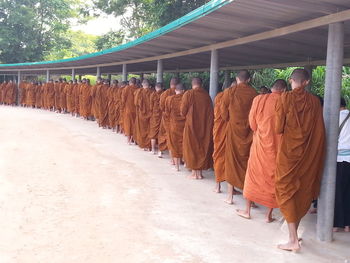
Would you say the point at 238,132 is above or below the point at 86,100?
below

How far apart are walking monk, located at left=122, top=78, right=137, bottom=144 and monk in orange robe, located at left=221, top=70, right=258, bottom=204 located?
17.9ft

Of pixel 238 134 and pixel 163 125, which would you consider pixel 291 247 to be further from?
pixel 163 125

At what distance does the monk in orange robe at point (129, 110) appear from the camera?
10.9m

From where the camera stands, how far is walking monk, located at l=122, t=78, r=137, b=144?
10.9 m

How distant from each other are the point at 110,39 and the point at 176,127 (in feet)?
73.3

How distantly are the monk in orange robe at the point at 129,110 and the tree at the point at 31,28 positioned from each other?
22008 mm

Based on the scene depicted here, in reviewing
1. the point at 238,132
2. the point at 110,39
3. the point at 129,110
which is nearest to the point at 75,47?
the point at 110,39

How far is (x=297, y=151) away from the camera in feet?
13.7

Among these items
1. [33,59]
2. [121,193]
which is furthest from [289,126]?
[33,59]

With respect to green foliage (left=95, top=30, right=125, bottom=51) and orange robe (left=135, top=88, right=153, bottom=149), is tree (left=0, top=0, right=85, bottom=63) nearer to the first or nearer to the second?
green foliage (left=95, top=30, right=125, bottom=51)

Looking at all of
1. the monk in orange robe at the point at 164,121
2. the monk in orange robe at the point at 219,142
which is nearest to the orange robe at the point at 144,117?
the monk in orange robe at the point at 164,121

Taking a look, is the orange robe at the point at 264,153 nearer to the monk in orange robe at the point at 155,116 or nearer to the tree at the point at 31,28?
the monk in orange robe at the point at 155,116

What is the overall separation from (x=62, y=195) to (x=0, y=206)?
0.85m

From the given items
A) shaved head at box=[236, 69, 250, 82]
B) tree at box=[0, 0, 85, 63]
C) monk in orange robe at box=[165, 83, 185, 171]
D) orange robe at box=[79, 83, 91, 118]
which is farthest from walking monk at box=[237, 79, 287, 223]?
tree at box=[0, 0, 85, 63]
